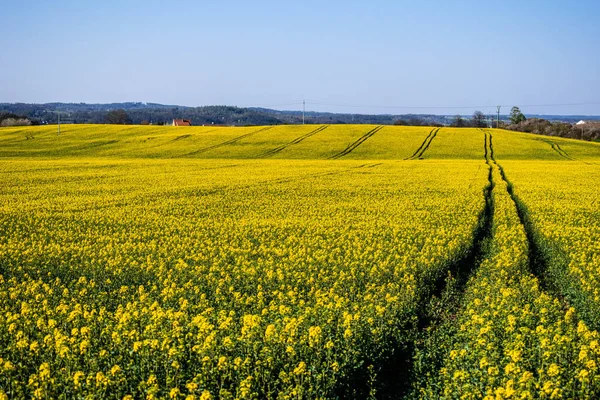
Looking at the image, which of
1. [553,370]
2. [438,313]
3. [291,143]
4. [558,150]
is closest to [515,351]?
[553,370]

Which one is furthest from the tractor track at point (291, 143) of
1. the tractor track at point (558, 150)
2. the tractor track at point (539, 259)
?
the tractor track at point (539, 259)

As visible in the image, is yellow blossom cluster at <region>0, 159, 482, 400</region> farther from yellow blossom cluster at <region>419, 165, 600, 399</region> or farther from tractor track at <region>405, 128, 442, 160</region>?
tractor track at <region>405, 128, 442, 160</region>

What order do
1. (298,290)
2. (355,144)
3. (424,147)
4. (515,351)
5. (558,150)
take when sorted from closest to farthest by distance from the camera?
(515,351) → (298,290) → (424,147) → (558,150) → (355,144)

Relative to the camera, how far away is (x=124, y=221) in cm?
2470

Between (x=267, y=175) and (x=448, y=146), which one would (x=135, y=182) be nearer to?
(x=267, y=175)

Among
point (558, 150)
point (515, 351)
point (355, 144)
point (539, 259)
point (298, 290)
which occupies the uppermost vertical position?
point (355, 144)

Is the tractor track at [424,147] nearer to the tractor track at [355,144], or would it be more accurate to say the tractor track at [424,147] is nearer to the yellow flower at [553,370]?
the tractor track at [355,144]

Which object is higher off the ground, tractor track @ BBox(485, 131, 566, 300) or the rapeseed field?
the rapeseed field

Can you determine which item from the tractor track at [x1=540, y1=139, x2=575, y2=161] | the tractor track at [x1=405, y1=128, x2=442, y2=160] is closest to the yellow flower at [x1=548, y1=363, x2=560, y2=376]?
the tractor track at [x1=405, y1=128, x2=442, y2=160]

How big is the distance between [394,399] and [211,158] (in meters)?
57.5

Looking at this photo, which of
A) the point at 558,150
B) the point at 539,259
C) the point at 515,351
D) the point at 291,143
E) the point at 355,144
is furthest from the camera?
the point at 291,143

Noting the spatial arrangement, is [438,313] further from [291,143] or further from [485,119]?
[485,119]

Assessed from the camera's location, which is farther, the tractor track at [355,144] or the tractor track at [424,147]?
the tractor track at [355,144]

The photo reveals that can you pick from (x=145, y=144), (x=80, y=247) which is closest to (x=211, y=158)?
(x=145, y=144)
